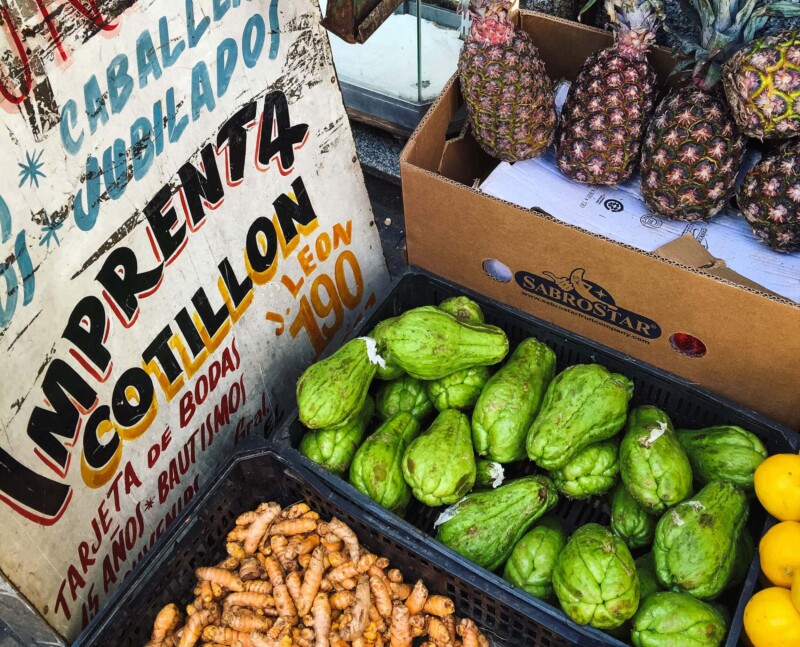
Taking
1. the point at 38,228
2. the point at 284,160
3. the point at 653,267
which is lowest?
the point at 653,267

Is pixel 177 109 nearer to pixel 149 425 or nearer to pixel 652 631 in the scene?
pixel 149 425

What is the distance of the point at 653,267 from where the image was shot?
219 cm

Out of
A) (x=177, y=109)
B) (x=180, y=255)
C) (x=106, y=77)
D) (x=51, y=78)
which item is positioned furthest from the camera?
(x=180, y=255)

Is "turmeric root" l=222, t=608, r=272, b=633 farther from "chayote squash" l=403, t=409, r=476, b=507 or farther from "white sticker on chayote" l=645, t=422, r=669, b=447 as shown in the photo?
"white sticker on chayote" l=645, t=422, r=669, b=447

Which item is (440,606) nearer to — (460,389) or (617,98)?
(460,389)

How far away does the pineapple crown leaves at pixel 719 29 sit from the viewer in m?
2.21

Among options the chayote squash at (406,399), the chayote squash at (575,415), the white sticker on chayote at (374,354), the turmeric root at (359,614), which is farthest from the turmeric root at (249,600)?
the chayote squash at (575,415)

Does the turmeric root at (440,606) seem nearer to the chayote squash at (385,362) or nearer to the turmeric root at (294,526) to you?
the turmeric root at (294,526)

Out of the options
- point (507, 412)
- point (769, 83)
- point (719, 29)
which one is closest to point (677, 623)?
point (507, 412)

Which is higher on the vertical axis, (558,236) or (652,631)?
(558,236)

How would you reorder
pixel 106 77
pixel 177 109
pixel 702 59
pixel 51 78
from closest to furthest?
1. pixel 51 78
2. pixel 106 77
3. pixel 177 109
4. pixel 702 59

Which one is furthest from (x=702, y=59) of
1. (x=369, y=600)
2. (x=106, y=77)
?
(x=369, y=600)

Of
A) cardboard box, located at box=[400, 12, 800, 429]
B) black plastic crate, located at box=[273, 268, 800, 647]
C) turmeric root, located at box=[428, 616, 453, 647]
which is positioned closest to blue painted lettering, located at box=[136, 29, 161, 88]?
cardboard box, located at box=[400, 12, 800, 429]

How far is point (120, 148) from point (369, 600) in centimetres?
136
